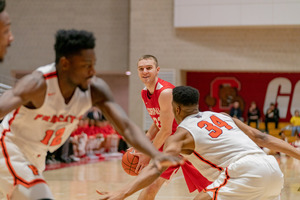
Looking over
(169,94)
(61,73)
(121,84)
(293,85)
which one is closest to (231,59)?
(293,85)

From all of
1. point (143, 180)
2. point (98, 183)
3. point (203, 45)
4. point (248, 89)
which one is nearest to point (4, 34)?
point (143, 180)

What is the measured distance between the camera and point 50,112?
3.58 meters

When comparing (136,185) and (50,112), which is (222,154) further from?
(50,112)

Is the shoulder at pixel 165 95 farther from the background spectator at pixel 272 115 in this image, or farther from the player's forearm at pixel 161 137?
the background spectator at pixel 272 115

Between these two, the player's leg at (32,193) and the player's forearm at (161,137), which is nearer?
the player's leg at (32,193)

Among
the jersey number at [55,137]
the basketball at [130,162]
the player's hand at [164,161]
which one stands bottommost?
the basketball at [130,162]

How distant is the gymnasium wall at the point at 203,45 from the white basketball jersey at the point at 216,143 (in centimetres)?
1517

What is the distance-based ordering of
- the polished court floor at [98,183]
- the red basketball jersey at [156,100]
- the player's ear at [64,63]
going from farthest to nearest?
the polished court floor at [98,183] → the red basketball jersey at [156,100] → the player's ear at [64,63]

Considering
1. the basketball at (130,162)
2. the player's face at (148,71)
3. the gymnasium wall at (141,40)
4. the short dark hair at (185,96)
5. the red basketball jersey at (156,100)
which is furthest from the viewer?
the gymnasium wall at (141,40)

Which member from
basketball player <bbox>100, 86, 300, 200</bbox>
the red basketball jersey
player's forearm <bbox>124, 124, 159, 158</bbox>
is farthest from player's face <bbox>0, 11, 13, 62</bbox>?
the red basketball jersey

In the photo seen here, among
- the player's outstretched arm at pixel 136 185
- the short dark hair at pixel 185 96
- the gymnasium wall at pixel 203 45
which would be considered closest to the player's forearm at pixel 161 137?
the short dark hair at pixel 185 96

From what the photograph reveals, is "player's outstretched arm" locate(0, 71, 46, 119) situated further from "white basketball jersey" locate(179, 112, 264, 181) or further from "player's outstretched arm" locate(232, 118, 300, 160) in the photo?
"player's outstretched arm" locate(232, 118, 300, 160)

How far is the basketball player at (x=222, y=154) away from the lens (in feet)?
14.0

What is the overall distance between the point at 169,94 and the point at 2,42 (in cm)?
303
